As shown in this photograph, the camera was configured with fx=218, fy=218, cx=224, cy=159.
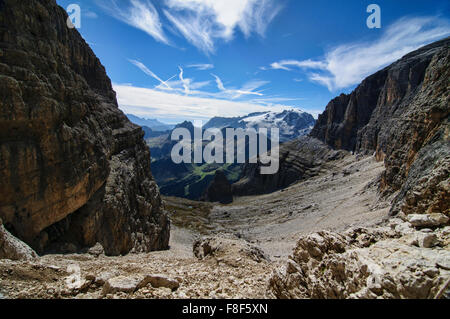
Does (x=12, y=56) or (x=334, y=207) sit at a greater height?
(x=12, y=56)

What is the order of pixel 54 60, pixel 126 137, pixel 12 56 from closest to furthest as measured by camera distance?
pixel 12 56, pixel 54 60, pixel 126 137

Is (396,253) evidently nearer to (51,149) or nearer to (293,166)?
(51,149)

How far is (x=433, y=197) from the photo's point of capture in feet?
45.5

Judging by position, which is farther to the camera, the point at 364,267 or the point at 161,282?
the point at 161,282

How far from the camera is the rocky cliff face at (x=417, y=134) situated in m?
14.8

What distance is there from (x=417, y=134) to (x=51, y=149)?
3891cm

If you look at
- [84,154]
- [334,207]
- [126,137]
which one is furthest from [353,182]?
[84,154]

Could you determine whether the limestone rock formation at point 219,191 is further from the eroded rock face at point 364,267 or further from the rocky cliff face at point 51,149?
the eroded rock face at point 364,267

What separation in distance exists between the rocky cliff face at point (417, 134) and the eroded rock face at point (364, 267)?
25.1 feet

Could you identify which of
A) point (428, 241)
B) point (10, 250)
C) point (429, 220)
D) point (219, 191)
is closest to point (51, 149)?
point (10, 250)

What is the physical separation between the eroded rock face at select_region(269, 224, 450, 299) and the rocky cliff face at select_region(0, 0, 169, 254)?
20.6 metres

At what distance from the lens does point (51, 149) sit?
20156 millimetres
